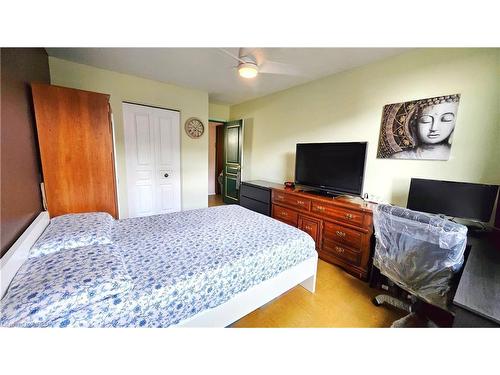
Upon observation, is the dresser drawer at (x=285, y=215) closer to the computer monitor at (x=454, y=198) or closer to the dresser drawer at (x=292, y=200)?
the dresser drawer at (x=292, y=200)

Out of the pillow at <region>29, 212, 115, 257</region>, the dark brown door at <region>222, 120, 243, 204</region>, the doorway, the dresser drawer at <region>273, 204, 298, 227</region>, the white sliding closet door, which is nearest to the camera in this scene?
the pillow at <region>29, 212, 115, 257</region>

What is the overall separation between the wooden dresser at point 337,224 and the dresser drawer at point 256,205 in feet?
1.36

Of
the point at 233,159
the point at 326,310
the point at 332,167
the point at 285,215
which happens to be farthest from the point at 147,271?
the point at 233,159

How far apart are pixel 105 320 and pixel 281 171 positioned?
2996mm

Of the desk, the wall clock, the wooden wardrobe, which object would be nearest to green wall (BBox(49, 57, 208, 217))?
the wall clock

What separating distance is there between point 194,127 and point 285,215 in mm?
2309

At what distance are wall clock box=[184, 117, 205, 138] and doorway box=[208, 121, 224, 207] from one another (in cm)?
181

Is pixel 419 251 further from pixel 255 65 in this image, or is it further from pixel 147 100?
pixel 147 100

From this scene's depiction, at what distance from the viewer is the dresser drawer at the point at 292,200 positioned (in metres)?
2.46

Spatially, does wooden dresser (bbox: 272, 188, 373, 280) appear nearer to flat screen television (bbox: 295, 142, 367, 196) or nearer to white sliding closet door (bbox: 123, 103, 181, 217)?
flat screen television (bbox: 295, 142, 367, 196)

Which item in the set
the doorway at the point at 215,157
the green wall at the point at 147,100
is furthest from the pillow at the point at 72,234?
the doorway at the point at 215,157

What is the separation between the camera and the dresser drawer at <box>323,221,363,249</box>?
6.58ft
